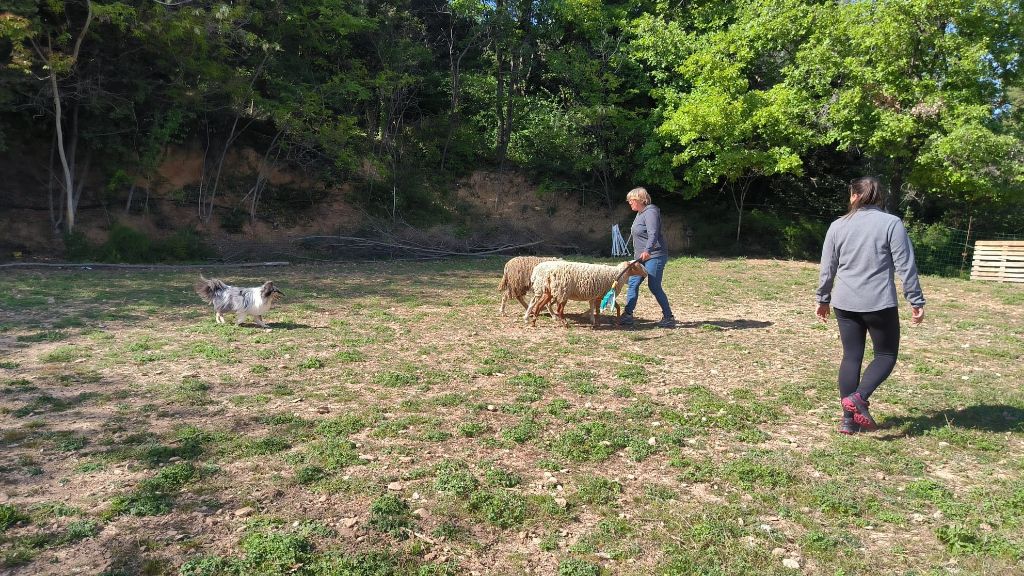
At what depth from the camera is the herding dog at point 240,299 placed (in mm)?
9023

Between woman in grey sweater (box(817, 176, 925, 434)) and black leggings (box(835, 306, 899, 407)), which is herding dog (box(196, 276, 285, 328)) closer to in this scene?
woman in grey sweater (box(817, 176, 925, 434))

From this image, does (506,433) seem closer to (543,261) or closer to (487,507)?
(487,507)

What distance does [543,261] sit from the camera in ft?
33.8

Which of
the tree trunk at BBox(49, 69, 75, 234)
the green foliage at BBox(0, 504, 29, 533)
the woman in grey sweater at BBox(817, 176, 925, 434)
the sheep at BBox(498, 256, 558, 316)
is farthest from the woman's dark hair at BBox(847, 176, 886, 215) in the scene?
the tree trunk at BBox(49, 69, 75, 234)

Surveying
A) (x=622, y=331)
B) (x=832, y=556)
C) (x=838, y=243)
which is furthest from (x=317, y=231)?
(x=832, y=556)

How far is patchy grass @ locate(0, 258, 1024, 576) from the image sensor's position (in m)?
3.55

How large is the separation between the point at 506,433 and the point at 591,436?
69cm

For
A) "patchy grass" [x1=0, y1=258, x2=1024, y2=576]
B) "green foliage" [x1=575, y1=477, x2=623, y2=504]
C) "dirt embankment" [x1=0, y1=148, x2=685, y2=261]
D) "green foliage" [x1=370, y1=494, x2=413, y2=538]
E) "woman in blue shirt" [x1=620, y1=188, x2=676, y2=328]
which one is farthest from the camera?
"dirt embankment" [x1=0, y1=148, x2=685, y2=261]

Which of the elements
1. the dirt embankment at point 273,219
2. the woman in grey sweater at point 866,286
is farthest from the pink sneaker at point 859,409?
the dirt embankment at point 273,219

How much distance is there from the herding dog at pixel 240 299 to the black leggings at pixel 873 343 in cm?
714

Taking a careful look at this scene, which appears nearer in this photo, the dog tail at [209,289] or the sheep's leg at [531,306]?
the dog tail at [209,289]

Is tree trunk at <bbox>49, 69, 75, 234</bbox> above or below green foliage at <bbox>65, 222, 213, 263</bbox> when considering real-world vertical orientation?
above

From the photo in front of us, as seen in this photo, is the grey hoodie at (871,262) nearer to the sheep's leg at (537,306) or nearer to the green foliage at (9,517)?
the sheep's leg at (537,306)

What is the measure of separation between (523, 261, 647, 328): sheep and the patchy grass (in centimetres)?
71
